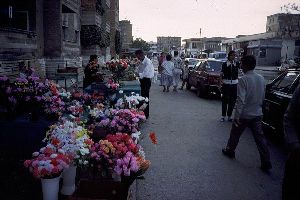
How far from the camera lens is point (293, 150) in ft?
10.6

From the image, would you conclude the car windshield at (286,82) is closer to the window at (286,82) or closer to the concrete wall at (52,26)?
the window at (286,82)

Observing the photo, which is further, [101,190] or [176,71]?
[176,71]

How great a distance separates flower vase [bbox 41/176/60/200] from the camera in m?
3.93

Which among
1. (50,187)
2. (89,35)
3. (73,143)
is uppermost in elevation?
(89,35)

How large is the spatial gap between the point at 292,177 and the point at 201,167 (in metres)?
3.40

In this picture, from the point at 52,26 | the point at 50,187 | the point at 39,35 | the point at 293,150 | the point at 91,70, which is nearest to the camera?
the point at 293,150

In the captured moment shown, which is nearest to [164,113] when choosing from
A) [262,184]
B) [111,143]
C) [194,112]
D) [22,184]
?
[194,112]

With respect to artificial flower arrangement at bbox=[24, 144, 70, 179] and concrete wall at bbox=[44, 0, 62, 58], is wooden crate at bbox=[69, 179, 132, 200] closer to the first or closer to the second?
artificial flower arrangement at bbox=[24, 144, 70, 179]

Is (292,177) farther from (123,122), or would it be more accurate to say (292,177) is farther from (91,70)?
(91,70)

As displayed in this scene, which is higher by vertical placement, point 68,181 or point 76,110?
point 76,110

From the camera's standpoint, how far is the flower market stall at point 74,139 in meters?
3.72

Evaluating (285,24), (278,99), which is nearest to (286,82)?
(278,99)

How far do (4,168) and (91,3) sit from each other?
1928 centimetres

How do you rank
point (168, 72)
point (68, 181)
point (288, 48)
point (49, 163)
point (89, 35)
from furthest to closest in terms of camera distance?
point (288, 48)
point (89, 35)
point (168, 72)
point (68, 181)
point (49, 163)
